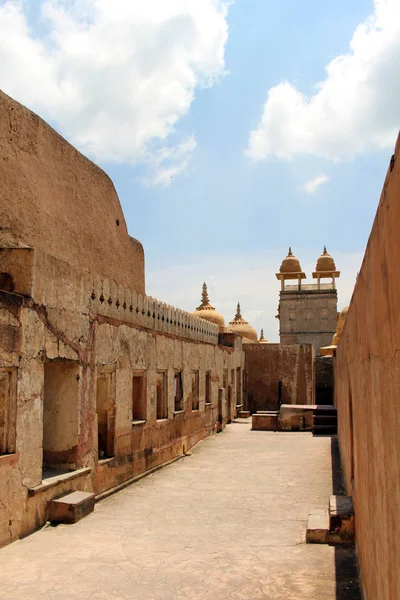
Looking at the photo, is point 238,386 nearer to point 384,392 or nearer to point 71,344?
point 71,344

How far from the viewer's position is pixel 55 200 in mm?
9430

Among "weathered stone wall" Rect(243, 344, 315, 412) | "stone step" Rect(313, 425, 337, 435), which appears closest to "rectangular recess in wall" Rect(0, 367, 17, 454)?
"stone step" Rect(313, 425, 337, 435)

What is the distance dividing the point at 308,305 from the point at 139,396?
3512cm

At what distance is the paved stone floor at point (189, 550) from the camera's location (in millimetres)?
4594

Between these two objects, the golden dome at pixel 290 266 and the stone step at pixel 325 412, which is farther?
the golden dome at pixel 290 266

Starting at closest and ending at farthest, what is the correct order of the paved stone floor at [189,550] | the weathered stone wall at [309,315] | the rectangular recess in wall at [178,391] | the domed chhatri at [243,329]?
1. the paved stone floor at [189,550]
2. the rectangular recess in wall at [178,391]
3. the domed chhatri at [243,329]
4. the weathered stone wall at [309,315]

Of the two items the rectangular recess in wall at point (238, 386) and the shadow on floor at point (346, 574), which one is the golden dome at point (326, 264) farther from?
the shadow on floor at point (346, 574)

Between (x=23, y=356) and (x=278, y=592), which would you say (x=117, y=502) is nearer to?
(x=23, y=356)

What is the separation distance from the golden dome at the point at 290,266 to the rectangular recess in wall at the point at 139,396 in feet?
115

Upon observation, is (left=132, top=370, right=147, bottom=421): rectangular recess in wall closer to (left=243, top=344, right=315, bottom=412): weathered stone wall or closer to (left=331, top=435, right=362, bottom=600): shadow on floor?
(left=331, top=435, right=362, bottom=600): shadow on floor

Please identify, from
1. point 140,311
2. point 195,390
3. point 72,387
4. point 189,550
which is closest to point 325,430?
point 195,390

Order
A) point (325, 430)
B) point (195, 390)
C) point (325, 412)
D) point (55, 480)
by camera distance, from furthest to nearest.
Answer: point (325, 412), point (325, 430), point (195, 390), point (55, 480)

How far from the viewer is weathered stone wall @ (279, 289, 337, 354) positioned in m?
43.4

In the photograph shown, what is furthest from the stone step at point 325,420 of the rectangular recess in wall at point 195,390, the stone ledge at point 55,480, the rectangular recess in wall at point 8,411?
the rectangular recess in wall at point 8,411
